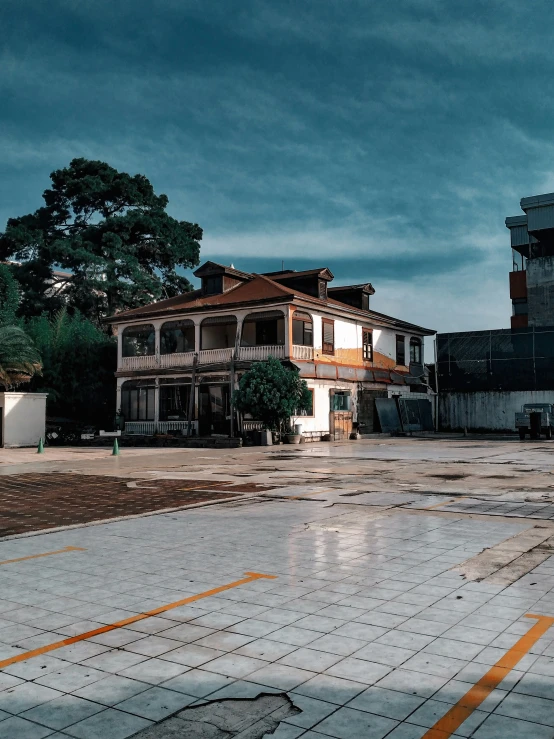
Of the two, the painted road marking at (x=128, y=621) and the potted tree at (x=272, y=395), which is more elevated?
the potted tree at (x=272, y=395)

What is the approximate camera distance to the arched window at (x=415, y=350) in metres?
46.1

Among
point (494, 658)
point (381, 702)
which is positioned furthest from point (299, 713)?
point (494, 658)

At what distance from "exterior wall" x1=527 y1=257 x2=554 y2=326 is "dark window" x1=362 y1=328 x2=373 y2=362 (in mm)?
14426

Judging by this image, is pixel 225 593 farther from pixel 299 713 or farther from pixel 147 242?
pixel 147 242

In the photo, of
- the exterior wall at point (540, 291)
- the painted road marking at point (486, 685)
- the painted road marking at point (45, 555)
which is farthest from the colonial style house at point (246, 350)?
the painted road marking at point (486, 685)

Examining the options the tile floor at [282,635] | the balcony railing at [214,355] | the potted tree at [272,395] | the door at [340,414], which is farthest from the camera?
the balcony railing at [214,355]

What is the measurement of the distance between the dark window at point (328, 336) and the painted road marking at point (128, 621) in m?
30.9

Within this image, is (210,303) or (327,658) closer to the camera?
(327,658)

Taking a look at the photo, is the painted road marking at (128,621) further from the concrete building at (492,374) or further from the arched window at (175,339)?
→ the concrete building at (492,374)

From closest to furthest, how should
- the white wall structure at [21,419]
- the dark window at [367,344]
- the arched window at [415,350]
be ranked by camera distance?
the white wall structure at [21,419] < the dark window at [367,344] < the arched window at [415,350]

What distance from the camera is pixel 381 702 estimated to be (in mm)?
3791

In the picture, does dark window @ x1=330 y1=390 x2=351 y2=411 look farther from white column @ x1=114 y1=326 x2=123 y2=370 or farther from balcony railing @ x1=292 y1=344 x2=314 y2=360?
white column @ x1=114 y1=326 x2=123 y2=370

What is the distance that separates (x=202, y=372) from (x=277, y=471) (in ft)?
64.3

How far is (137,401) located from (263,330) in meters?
8.50
